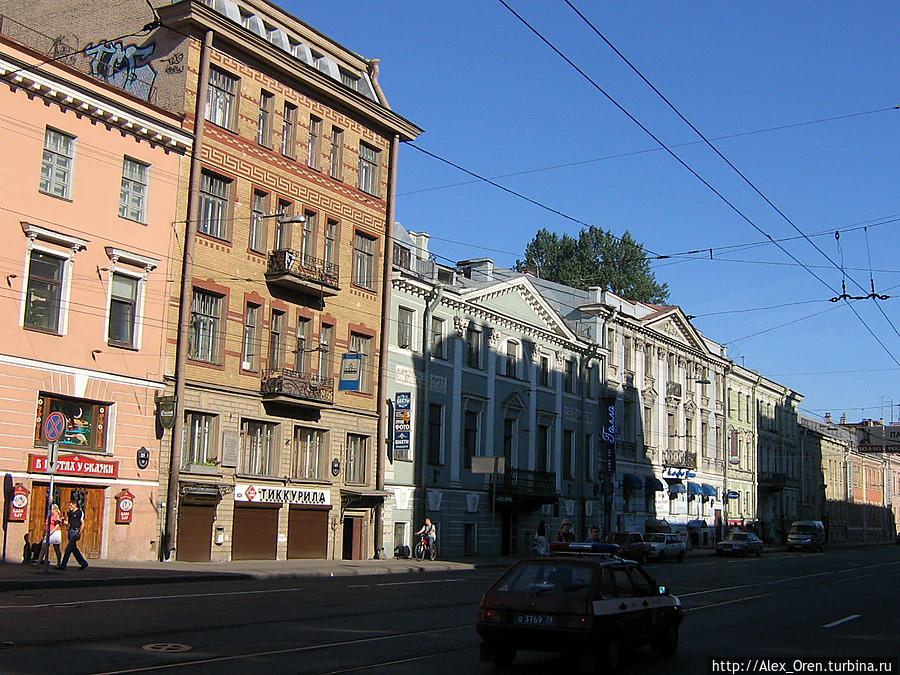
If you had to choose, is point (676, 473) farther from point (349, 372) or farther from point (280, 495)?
point (280, 495)

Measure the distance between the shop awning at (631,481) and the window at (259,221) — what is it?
30.5 m

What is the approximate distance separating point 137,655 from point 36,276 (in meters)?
18.0

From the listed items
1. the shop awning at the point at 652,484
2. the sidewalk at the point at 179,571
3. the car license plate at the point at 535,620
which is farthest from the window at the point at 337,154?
the shop awning at the point at 652,484

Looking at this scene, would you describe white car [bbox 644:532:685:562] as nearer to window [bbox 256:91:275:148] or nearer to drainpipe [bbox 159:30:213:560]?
drainpipe [bbox 159:30:213:560]

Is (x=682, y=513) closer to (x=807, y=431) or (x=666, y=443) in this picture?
(x=666, y=443)

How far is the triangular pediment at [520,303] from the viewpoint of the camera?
152 feet

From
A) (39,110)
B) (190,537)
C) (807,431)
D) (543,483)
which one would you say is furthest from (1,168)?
(807,431)

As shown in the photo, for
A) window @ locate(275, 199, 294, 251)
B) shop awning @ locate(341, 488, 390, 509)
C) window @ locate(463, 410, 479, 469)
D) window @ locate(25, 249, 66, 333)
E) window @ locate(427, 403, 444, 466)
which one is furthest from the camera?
window @ locate(463, 410, 479, 469)

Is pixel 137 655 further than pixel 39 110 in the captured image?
No

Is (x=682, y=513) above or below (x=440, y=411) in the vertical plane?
below

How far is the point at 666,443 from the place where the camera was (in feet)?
216

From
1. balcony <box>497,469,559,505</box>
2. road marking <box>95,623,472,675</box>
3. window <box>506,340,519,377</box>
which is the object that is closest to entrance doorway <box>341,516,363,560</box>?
balcony <box>497,469,559,505</box>

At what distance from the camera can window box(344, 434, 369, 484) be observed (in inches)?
1500

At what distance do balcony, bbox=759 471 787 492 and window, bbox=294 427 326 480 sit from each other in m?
55.1
